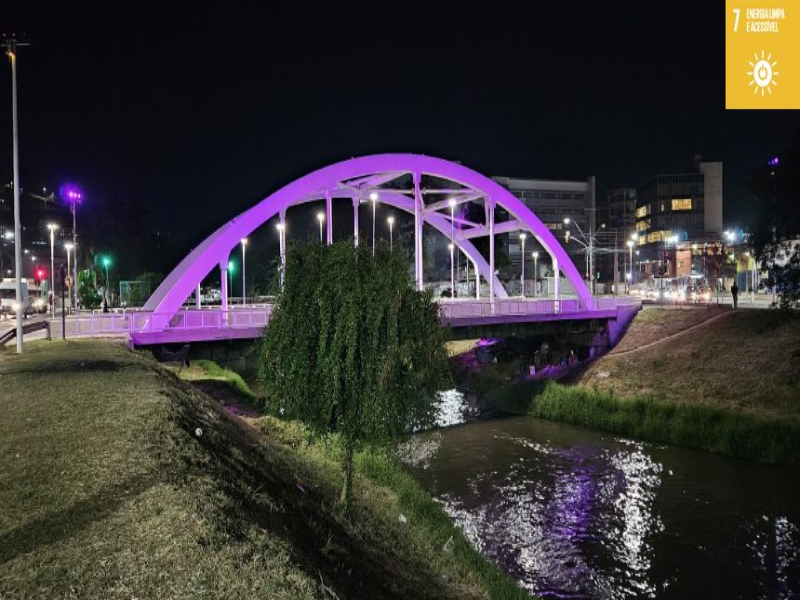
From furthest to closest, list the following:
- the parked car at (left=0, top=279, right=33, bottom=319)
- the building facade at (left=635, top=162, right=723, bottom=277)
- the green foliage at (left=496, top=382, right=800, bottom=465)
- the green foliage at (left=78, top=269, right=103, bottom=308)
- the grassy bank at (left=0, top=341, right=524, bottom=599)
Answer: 1. the building facade at (left=635, top=162, right=723, bottom=277)
2. the green foliage at (left=78, top=269, right=103, bottom=308)
3. the parked car at (left=0, top=279, right=33, bottom=319)
4. the green foliage at (left=496, top=382, right=800, bottom=465)
5. the grassy bank at (left=0, top=341, right=524, bottom=599)

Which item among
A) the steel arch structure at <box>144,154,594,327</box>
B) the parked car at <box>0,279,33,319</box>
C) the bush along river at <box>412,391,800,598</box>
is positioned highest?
the steel arch structure at <box>144,154,594,327</box>

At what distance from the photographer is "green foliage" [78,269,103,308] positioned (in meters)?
54.6

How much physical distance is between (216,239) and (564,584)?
2377 cm

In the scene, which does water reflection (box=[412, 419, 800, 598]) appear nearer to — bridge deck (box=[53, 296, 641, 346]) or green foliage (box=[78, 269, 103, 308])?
bridge deck (box=[53, 296, 641, 346])

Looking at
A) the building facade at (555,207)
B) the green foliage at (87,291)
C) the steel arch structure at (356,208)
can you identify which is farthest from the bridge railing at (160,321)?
the building facade at (555,207)

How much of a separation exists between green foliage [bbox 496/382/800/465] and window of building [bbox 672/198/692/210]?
90.6 metres

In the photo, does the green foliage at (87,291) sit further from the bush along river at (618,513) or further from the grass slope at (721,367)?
the grass slope at (721,367)

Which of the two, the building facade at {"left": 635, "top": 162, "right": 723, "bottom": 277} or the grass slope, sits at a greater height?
the building facade at {"left": 635, "top": 162, "right": 723, "bottom": 277}

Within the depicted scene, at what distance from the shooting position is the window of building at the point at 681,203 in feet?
364

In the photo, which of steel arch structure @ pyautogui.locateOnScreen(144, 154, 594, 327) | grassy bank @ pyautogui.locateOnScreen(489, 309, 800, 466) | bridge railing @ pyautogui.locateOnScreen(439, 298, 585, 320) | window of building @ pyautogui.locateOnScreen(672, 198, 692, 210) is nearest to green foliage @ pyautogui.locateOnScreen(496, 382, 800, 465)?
grassy bank @ pyautogui.locateOnScreen(489, 309, 800, 466)

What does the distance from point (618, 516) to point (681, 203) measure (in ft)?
351

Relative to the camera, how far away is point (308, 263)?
12.8m

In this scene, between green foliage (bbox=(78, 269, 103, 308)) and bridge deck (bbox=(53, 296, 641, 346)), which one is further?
green foliage (bbox=(78, 269, 103, 308))

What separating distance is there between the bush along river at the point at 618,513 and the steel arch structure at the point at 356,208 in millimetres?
13013
